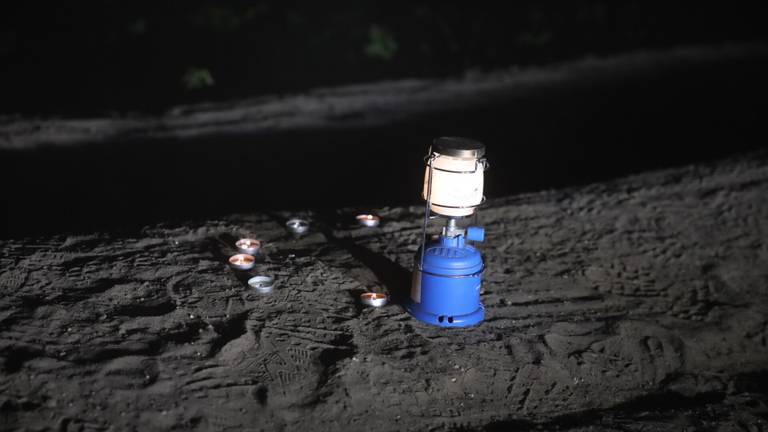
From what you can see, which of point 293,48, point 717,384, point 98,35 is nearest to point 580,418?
point 717,384

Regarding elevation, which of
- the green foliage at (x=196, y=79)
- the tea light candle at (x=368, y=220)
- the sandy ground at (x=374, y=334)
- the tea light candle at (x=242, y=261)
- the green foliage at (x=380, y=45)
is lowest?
the sandy ground at (x=374, y=334)

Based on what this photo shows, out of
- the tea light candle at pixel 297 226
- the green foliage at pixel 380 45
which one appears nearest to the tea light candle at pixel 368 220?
the tea light candle at pixel 297 226

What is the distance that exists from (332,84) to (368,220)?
7.28 metres

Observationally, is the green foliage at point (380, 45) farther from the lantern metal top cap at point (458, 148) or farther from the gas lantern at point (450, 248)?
the lantern metal top cap at point (458, 148)

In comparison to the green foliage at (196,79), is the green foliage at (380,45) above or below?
above

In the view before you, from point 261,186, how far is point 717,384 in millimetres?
5313

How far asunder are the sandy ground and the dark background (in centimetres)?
220

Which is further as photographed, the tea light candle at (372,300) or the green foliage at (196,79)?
the green foliage at (196,79)

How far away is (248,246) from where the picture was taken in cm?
513

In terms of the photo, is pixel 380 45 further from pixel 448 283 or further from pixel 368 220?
pixel 448 283

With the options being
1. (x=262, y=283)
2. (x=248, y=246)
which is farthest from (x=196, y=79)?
(x=262, y=283)

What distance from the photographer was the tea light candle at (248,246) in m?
5.08

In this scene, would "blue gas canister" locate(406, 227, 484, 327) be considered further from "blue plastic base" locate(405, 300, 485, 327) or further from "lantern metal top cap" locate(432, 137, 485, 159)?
"lantern metal top cap" locate(432, 137, 485, 159)

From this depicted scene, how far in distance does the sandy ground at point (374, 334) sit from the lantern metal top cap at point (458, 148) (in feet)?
3.77
